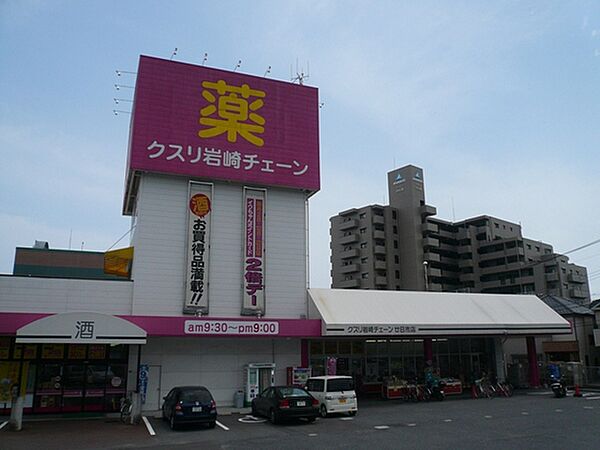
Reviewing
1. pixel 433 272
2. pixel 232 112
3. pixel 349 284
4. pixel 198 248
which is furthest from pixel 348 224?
pixel 198 248

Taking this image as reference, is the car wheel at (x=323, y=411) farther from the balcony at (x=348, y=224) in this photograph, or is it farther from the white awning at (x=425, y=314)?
the balcony at (x=348, y=224)

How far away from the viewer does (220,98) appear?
88.9 ft

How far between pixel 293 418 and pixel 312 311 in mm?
7915

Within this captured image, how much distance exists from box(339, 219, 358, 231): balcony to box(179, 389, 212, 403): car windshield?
6463 cm

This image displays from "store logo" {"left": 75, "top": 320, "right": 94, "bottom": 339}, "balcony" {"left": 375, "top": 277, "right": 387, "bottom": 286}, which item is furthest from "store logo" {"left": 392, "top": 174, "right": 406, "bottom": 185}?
"store logo" {"left": 75, "top": 320, "right": 94, "bottom": 339}

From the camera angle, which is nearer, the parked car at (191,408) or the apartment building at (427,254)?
the parked car at (191,408)

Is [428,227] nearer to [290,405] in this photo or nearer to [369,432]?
[290,405]

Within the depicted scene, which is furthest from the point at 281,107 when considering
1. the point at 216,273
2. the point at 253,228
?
the point at 216,273

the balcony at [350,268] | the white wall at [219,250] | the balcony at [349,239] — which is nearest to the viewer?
the white wall at [219,250]

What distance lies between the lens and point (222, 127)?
26.6 m

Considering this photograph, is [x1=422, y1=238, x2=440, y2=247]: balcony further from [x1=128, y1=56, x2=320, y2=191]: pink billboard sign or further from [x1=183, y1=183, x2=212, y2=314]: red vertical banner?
[x1=183, y1=183, x2=212, y2=314]: red vertical banner

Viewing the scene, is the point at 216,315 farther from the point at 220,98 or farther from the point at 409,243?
the point at 409,243

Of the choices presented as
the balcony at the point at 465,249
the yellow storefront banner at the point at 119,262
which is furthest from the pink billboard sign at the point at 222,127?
the balcony at the point at 465,249

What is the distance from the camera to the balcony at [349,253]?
7997 centimetres
